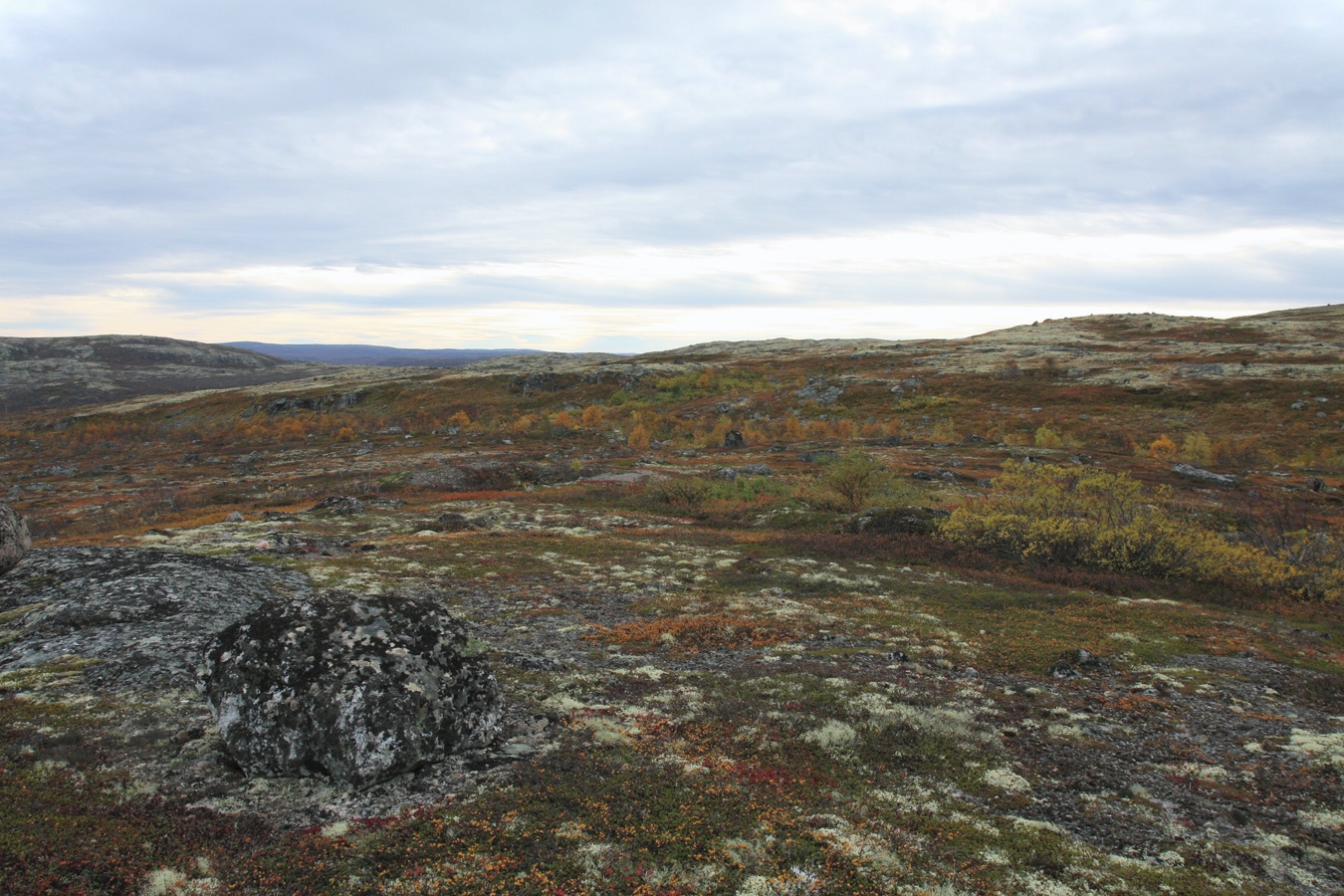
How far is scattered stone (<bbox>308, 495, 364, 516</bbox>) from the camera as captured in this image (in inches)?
1421

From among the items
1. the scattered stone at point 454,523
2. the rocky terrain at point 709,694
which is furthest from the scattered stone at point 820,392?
the scattered stone at point 454,523

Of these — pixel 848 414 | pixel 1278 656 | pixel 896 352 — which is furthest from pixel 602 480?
pixel 896 352

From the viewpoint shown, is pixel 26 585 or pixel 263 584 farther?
pixel 263 584

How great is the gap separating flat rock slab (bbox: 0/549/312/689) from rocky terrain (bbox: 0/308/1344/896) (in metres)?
0.11

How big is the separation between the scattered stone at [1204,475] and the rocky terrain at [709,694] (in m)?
5.44

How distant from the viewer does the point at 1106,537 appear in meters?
25.7

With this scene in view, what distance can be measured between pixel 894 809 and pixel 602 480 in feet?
135

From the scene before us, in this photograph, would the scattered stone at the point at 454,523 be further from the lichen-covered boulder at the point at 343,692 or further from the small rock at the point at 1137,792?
the small rock at the point at 1137,792

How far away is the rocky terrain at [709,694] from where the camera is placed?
756cm

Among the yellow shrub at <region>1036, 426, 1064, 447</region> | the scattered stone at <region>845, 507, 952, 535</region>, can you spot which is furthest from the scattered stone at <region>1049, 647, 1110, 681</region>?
the yellow shrub at <region>1036, 426, 1064, 447</region>

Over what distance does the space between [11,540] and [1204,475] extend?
2611 inches

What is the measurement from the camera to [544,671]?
1384 cm

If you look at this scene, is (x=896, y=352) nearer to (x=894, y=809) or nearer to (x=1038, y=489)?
(x=1038, y=489)

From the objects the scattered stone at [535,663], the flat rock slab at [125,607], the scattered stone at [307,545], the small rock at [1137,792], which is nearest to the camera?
the small rock at [1137,792]
